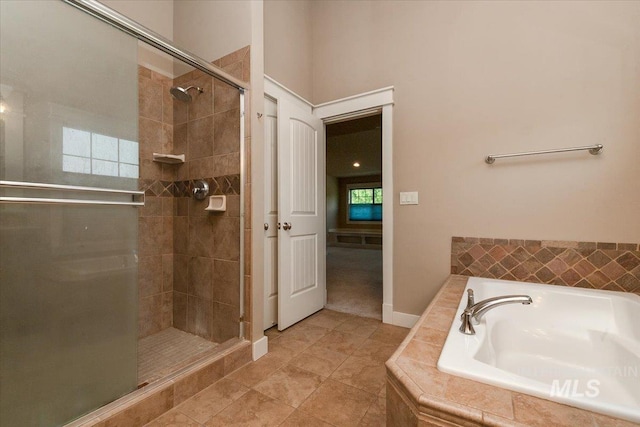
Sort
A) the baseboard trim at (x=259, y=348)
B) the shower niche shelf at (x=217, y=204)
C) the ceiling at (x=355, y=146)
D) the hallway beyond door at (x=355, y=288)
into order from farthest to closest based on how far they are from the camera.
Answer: the ceiling at (x=355, y=146)
the hallway beyond door at (x=355, y=288)
the shower niche shelf at (x=217, y=204)
the baseboard trim at (x=259, y=348)

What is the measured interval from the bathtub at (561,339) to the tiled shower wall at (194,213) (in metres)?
1.40

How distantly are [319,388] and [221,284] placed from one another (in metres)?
0.94

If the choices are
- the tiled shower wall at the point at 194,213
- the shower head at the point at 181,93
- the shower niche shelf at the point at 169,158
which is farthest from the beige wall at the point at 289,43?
the shower niche shelf at the point at 169,158

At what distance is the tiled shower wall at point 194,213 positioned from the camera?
1.83m

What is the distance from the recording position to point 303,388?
146 centimetres

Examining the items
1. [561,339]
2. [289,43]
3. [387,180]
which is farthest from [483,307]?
[289,43]

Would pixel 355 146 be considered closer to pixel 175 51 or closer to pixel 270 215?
pixel 270 215

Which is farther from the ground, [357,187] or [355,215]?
[357,187]

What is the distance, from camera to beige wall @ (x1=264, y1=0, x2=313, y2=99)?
7.28ft

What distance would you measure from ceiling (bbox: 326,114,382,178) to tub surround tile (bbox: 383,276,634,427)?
312 cm

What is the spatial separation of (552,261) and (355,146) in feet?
14.9

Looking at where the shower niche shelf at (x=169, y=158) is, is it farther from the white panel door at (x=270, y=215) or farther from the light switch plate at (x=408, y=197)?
the light switch plate at (x=408, y=197)

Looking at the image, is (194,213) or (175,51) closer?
(175,51)

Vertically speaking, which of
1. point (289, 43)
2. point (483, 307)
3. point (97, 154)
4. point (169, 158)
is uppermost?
point (289, 43)
